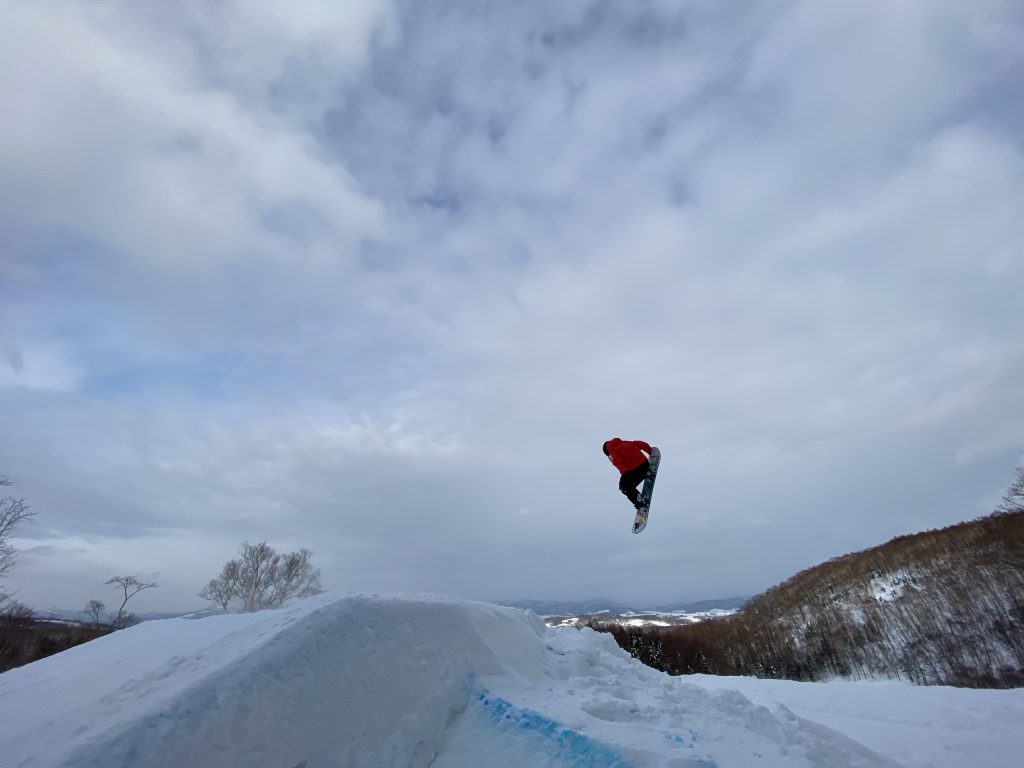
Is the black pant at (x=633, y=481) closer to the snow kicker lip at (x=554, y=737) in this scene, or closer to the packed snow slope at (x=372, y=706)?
the packed snow slope at (x=372, y=706)

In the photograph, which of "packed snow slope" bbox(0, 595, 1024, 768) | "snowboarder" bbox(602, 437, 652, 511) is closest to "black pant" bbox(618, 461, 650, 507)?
"snowboarder" bbox(602, 437, 652, 511)

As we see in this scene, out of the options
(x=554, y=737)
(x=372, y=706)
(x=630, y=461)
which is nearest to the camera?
(x=372, y=706)

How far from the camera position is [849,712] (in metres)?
11.2

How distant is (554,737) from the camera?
4.95 metres

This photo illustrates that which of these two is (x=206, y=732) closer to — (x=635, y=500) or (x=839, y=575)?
(x=635, y=500)

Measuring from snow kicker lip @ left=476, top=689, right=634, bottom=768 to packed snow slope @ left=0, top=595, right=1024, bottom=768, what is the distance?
0.05 feet

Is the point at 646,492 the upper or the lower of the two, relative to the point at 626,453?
lower

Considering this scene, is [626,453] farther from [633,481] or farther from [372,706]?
[372,706]

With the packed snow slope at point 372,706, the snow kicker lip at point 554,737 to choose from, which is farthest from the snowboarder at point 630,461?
the snow kicker lip at point 554,737

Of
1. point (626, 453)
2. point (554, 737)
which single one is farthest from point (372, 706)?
point (626, 453)

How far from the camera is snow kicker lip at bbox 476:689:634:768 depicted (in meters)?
4.66

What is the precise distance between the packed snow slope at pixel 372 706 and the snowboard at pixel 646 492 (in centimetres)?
437

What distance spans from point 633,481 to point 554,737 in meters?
7.55

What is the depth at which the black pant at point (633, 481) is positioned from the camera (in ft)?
38.8
